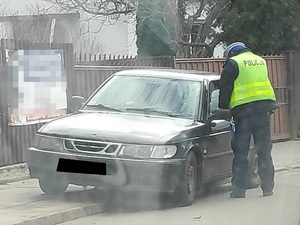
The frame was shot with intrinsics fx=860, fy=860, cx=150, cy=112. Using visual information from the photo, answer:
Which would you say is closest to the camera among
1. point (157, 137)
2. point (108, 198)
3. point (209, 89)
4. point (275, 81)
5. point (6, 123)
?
point (157, 137)

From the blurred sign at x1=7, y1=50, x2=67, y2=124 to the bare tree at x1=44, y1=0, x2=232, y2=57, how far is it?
6.68m

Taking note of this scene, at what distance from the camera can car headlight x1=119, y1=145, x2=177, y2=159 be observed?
30.2 feet

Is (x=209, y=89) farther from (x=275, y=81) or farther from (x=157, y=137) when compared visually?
(x=275, y=81)

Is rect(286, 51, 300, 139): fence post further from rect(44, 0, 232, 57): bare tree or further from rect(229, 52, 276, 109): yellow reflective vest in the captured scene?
rect(229, 52, 276, 109): yellow reflective vest

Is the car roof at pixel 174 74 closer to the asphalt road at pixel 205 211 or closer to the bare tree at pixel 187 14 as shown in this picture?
the asphalt road at pixel 205 211

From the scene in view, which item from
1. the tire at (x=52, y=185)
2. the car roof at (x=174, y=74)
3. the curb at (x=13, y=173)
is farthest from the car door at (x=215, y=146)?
the curb at (x=13, y=173)

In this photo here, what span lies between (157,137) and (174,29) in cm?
1036

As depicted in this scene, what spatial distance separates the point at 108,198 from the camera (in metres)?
9.97

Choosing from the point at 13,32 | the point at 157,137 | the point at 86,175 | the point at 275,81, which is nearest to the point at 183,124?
the point at 157,137

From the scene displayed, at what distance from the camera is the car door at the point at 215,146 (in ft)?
33.7

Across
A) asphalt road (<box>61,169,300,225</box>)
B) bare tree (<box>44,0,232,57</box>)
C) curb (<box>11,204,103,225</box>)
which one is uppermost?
bare tree (<box>44,0,232,57</box>)

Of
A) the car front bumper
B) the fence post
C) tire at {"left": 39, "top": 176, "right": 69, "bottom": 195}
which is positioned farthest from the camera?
the fence post

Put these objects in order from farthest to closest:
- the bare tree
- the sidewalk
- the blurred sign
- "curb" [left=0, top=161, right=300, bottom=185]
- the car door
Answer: the bare tree
the sidewalk
the blurred sign
"curb" [left=0, top=161, right=300, bottom=185]
the car door

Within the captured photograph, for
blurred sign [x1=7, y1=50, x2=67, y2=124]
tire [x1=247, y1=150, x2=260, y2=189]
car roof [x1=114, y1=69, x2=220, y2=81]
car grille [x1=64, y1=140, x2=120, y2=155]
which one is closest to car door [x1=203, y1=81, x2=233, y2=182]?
car roof [x1=114, y1=69, x2=220, y2=81]
